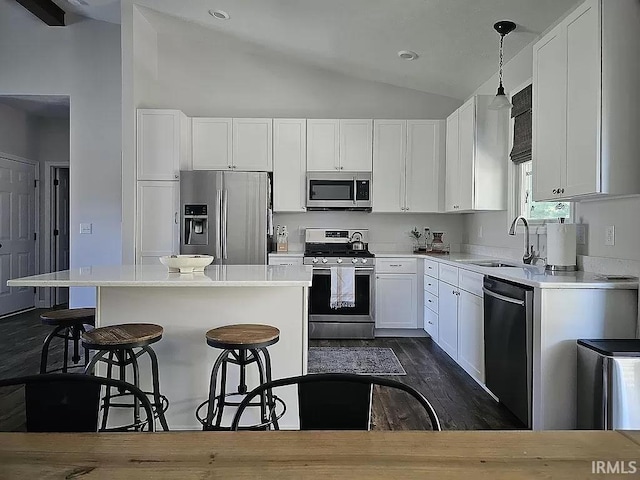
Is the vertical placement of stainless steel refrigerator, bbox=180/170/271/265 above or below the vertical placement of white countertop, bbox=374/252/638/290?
above

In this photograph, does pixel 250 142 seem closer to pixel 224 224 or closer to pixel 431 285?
pixel 224 224

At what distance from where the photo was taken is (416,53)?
4.46 m

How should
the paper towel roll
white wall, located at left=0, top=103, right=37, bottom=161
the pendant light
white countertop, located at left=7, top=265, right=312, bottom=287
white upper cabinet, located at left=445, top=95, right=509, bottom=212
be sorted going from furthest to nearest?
1. white wall, located at left=0, top=103, right=37, bottom=161
2. white upper cabinet, located at left=445, top=95, right=509, bottom=212
3. the pendant light
4. the paper towel roll
5. white countertop, located at left=7, top=265, right=312, bottom=287

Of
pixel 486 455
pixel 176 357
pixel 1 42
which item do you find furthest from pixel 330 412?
pixel 1 42

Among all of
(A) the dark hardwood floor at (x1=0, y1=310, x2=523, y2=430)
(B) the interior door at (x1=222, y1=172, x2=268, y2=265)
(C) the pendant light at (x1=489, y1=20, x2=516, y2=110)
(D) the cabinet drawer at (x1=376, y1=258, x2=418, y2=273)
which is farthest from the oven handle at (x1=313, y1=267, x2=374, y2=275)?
(C) the pendant light at (x1=489, y1=20, x2=516, y2=110)

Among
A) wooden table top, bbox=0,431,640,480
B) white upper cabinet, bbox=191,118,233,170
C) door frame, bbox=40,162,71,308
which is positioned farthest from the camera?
door frame, bbox=40,162,71,308

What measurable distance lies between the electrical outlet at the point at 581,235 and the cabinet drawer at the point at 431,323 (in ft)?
5.52

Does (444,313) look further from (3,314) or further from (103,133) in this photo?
(3,314)

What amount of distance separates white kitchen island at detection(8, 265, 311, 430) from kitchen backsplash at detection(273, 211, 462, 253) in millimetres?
2924

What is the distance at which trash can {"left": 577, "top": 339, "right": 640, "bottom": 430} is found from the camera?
6.82 feet

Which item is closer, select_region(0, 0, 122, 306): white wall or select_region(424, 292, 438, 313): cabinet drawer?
select_region(424, 292, 438, 313): cabinet drawer
